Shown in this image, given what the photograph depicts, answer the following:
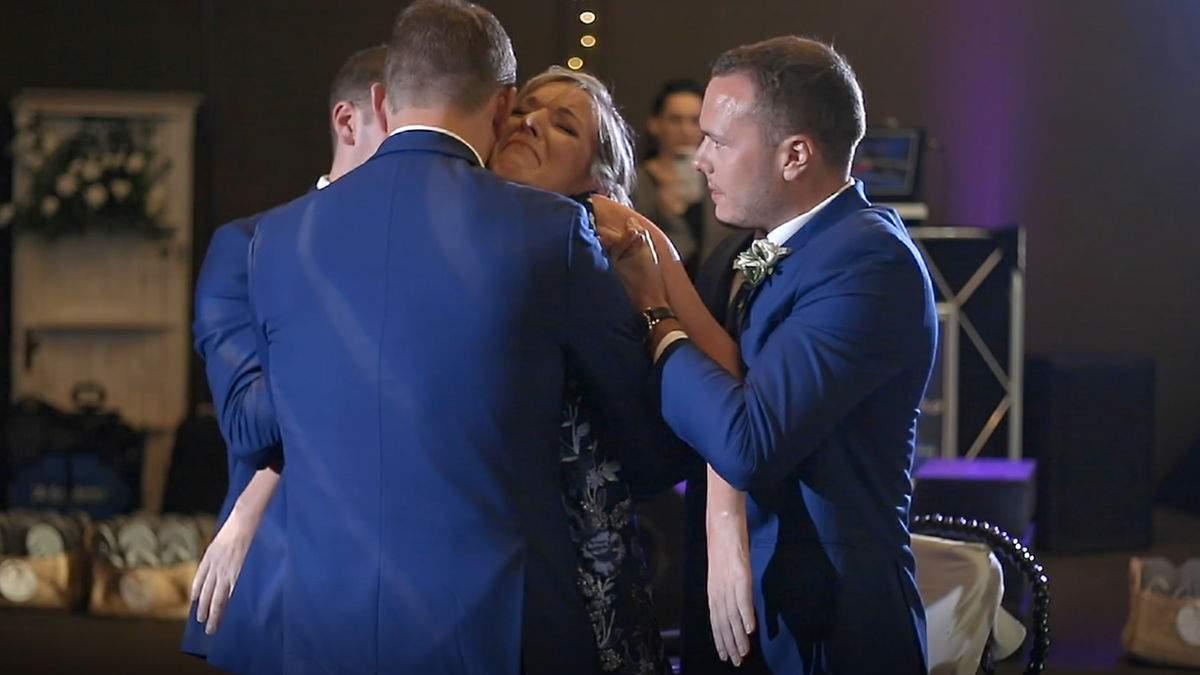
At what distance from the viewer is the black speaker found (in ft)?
18.9

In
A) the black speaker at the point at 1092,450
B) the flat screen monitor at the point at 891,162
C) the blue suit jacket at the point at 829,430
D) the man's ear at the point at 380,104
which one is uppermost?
the flat screen monitor at the point at 891,162

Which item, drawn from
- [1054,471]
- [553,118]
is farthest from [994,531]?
[1054,471]

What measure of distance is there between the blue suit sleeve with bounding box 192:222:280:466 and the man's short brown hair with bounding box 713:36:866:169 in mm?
694

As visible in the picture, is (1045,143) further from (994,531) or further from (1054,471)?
(994,531)

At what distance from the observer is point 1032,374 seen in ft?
20.2

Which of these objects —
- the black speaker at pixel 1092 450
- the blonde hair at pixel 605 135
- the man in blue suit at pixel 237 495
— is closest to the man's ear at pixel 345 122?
the man in blue suit at pixel 237 495

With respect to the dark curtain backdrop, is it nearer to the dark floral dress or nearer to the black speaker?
the black speaker

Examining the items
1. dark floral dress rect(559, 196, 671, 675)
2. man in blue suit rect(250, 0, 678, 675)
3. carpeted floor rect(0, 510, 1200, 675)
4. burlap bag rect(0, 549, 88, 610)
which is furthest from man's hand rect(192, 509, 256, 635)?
burlap bag rect(0, 549, 88, 610)

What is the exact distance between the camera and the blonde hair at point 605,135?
206cm

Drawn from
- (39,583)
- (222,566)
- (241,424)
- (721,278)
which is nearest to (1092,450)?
(39,583)

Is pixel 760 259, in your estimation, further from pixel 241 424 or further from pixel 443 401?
pixel 241 424

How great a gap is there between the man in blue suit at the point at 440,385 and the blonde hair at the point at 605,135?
0.33 m

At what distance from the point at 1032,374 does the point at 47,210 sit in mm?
4287

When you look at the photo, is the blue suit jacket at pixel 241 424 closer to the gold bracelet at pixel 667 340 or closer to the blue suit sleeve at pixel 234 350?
the blue suit sleeve at pixel 234 350
